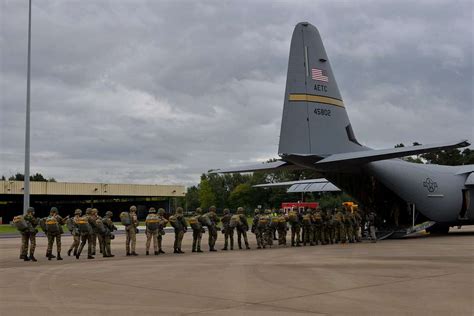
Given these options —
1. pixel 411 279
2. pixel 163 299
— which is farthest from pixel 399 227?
pixel 163 299

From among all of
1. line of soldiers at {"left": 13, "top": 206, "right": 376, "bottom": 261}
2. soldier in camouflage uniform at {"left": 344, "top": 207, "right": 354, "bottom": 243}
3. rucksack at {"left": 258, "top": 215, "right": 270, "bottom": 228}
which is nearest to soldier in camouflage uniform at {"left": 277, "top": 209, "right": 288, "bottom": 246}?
line of soldiers at {"left": 13, "top": 206, "right": 376, "bottom": 261}

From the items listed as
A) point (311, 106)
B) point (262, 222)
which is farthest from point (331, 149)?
point (262, 222)

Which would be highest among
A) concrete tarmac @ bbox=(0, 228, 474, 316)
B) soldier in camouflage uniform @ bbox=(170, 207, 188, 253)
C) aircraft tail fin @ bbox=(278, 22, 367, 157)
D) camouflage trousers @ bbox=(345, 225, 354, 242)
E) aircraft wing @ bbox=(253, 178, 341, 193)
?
aircraft tail fin @ bbox=(278, 22, 367, 157)

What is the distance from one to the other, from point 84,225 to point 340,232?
9730 mm

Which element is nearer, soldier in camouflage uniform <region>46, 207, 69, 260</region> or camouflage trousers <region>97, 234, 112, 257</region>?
soldier in camouflage uniform <region>46, 207, 69, 260</region>

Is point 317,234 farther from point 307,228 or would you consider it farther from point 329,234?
point 307,228

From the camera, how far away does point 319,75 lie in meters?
19.3

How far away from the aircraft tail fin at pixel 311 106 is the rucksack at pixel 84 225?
6599 millimetres

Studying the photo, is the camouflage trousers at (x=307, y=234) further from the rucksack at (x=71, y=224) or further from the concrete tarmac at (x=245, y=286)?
the rucksack at (x=71, y=224)

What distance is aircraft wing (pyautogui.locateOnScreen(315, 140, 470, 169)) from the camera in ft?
53.4

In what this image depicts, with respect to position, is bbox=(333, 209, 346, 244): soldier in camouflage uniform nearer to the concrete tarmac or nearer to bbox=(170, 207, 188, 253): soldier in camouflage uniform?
the concrete tarmac

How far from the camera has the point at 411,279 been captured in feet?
31.8

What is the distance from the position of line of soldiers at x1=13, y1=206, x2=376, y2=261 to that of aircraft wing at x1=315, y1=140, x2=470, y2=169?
7.45ft

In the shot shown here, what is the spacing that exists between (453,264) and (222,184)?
106 meters
